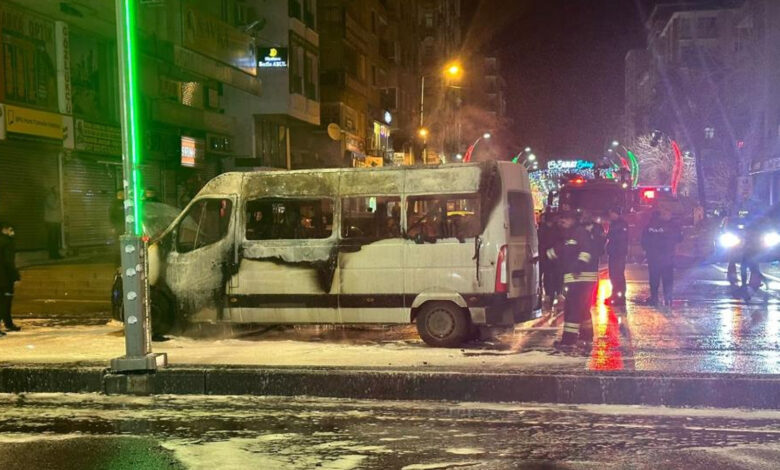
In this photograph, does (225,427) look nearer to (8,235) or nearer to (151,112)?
(8,235)

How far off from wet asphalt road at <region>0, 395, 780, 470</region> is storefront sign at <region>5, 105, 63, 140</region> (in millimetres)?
11168

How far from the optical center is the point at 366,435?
5859 millimetres

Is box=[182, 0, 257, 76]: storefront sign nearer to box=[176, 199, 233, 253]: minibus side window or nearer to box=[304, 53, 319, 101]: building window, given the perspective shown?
box=[304, 53, 319, 101]: building window

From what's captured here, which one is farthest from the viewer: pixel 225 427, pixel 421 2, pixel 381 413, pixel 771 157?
pixel 421 2

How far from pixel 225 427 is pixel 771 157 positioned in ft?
137

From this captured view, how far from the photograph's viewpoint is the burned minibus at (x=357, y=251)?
28.8ft

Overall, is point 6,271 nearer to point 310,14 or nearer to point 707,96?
point 310,14

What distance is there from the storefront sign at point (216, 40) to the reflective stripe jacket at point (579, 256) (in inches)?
675

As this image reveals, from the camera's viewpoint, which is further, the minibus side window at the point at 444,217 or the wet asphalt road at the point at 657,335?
the minibus side window at the point at 444,217

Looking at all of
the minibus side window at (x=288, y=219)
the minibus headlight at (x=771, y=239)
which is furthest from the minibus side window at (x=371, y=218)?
the minibus headlight at (x=771, y=239)

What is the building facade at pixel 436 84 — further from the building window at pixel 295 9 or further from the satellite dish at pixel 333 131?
the building window at pixel 295 9

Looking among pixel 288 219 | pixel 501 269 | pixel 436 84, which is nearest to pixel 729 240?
pixel 501 269

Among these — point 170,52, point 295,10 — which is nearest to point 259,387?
point 170,52

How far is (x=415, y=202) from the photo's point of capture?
29.3 ft
